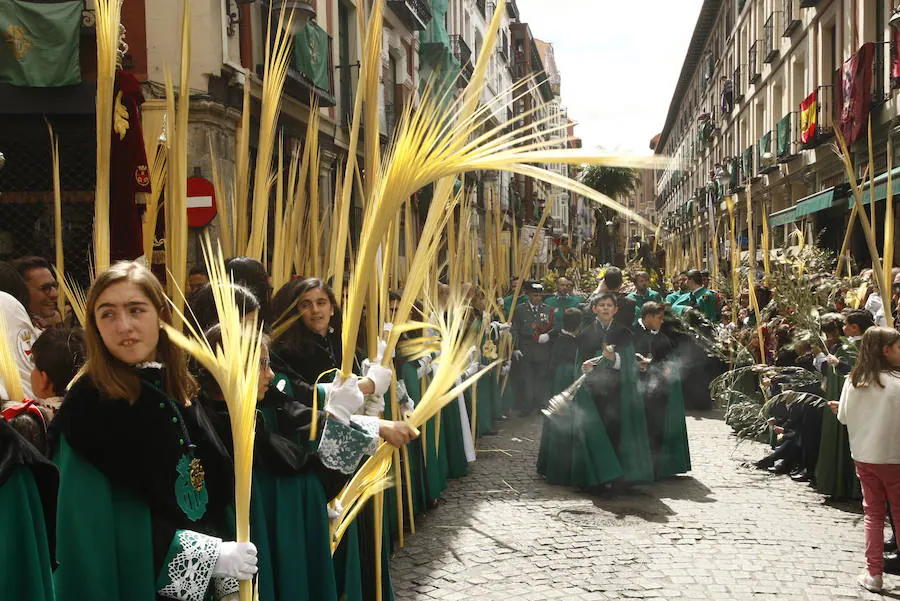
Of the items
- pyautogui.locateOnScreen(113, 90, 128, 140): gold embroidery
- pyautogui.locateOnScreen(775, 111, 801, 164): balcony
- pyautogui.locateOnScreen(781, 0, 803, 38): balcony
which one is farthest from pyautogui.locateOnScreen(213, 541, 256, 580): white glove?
pyautogui.locateOnScreen(781, 0, 803, 38): balcony

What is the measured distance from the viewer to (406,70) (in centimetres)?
1845

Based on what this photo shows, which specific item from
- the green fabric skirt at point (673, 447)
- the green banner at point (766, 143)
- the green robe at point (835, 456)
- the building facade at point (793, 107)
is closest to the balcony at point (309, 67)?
the building facade at point (793, 107)

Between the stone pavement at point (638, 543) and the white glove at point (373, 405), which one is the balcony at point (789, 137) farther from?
the white glove at point (373, 405)

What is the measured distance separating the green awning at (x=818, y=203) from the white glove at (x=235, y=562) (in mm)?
13502

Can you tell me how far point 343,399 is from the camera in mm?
2430

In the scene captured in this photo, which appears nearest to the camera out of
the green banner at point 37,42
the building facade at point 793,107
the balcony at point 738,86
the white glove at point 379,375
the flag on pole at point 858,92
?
the white glove at point 379,375

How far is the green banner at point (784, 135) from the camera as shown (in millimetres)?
18312

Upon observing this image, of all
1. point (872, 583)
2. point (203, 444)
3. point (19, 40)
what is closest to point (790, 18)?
point (19, 40)

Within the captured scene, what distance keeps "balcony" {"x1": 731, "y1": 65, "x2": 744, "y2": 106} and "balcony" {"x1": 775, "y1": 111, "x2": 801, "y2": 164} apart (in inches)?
293

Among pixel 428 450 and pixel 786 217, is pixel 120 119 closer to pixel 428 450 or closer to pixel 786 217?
pixel 428 450

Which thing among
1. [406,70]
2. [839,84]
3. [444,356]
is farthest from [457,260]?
[406,70]

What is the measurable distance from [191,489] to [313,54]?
34.0ft

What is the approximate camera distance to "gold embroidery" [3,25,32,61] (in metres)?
8.20

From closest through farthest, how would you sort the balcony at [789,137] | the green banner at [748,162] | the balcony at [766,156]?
1. the balcony at [789,137]
2. the balcony at [766,156]
3. the green banner at [748,162]
